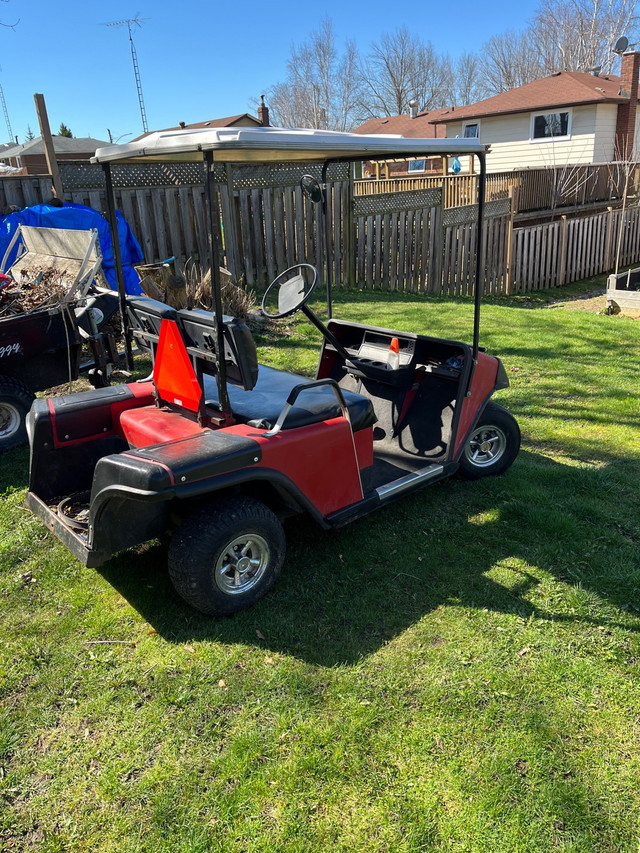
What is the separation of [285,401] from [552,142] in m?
21.6

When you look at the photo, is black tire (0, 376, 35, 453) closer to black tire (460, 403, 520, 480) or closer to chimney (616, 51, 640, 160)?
black tire (460, 403, 520, 480)

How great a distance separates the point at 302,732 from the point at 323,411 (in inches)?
57.7

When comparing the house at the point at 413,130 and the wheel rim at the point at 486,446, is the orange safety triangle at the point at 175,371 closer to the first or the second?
the wheel rim at the point at 486,446

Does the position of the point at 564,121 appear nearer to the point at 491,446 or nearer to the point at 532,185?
the point at 532,185

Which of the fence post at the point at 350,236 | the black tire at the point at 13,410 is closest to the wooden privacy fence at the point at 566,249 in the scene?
the fence post at the point at 350,236

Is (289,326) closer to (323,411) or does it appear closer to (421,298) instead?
(421,298)

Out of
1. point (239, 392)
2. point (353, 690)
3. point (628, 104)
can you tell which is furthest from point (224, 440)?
point (628, 104)

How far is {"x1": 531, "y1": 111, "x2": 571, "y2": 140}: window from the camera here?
2117cm

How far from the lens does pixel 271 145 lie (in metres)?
2.65

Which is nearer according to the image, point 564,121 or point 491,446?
point 491,446

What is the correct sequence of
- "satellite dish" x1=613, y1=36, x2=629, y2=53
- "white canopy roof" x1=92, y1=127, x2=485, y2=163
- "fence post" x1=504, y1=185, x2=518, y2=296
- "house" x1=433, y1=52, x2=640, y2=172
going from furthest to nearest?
"house" x1=433, y1=52, x2=640, y2=172 < "satellite dish" x1=613, y1=36, x2=629, y2=53 < "fence post" x1=504, y1=185, x2=518, y2=296 < "white canopy roof" x1=92, y1=127, x2=485, y2=163

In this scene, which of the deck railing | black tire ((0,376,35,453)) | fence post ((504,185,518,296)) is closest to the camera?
black tire ((0,376,35,453))

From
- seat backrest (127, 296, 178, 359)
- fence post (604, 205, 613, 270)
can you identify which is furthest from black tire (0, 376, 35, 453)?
fence post (604, 205, 613, 270)

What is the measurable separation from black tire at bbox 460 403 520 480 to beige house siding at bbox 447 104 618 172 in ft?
60.4
